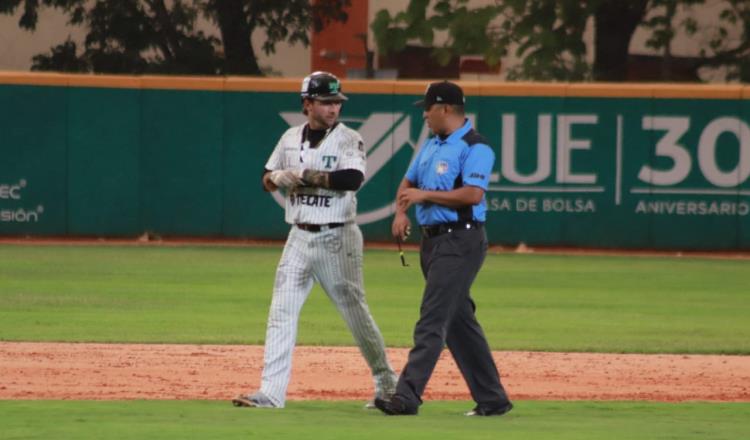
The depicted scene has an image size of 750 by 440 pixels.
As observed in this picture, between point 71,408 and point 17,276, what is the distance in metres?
9.56

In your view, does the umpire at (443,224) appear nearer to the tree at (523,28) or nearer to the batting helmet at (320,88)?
the batting helmet at (320,88)

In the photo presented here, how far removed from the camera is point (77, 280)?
17.5 meters

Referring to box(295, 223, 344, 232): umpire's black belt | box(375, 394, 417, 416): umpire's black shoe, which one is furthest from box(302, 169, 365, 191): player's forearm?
box(375, 394, 417, 416): umpire's black shoe

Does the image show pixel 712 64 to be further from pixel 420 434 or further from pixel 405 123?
pixel 420 434

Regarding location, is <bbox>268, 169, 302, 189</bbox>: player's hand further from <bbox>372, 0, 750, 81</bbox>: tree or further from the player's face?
<bbox>372, 0, 750, 81</bbox>: tree

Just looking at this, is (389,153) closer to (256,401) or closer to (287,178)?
(287,178)

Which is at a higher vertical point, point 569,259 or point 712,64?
→ point 712,64

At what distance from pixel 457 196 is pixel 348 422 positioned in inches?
47.5

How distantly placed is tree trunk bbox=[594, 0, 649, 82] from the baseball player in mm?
20268

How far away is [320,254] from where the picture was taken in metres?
8.48

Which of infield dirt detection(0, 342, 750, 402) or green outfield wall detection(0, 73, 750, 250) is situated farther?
green outfield wall detection(0, 73, 750, 250)

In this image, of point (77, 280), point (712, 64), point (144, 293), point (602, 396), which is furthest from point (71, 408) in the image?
point (712, 64)

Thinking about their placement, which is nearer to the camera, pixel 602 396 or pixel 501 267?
pixel 602 396

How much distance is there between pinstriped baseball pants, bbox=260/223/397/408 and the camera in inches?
329
